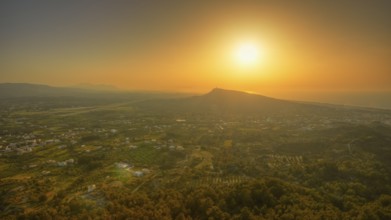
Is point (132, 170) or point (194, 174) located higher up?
point (194, 174)

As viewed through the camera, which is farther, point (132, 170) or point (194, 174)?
point (132, 170)

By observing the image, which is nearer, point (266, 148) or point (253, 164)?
point (253, 164)

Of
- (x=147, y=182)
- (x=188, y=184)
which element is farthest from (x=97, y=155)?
(x=188, y=184)

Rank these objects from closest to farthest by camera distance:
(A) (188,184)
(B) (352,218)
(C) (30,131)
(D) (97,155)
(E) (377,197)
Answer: (B) (352,218)
(E) (377,197)
(A) (188,184)
(D) (97,155)
(C) (30,131)

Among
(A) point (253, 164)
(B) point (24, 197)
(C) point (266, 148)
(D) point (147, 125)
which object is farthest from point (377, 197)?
(D) point (147, 125)

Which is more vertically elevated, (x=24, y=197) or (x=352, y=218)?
(x=352, y=218)

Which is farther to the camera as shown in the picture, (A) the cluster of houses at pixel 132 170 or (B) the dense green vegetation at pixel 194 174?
(A) the cluster of houses at pixel 132 170

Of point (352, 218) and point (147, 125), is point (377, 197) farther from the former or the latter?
point (147, 125)

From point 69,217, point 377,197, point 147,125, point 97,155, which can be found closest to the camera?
point 69,217

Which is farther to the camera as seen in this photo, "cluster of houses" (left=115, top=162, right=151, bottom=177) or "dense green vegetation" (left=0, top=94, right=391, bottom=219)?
"cluster of houses" (left=115, top=162, right=151, bottom=177)
